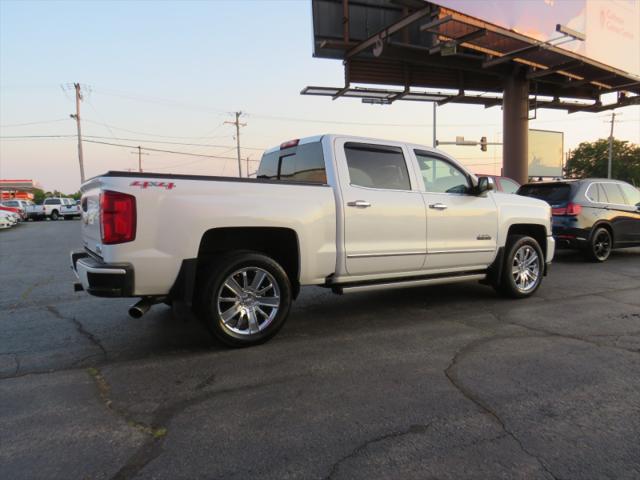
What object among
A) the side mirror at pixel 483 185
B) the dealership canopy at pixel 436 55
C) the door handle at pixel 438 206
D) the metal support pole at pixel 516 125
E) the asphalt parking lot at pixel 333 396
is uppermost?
the dealership canopy at pixel 436 55

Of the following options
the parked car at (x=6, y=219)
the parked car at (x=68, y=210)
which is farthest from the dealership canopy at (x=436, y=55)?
the parked car at (x=68, y=210)

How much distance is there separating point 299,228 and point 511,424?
2.45 metres

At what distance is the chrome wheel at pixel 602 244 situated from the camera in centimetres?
993

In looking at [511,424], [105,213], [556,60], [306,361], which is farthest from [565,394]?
[556,60]

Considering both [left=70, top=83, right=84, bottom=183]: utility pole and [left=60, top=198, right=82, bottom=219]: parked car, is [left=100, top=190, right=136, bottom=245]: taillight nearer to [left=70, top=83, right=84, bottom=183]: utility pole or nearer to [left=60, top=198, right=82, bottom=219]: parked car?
[left=60, top=198, right=82, bottom=219]: parked car

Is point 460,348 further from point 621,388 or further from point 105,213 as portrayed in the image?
point 105,213

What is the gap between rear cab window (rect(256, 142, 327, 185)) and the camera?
16.5ft

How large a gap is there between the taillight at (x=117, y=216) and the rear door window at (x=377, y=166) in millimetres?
2230

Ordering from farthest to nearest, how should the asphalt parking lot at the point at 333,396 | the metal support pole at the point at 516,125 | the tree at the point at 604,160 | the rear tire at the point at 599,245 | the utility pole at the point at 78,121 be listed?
the tree at the point at 604,160 < the utility pole at the point at 78,121 < the metal support pole at the point at 516,125 < the rear tire at the point at 599,245 < the asphalt parking lot at the point at 333,396

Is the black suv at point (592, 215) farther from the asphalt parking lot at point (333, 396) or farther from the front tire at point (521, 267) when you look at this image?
the asphalt parking lot at point (333, 396)

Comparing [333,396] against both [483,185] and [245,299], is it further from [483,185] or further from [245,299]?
[483,185]

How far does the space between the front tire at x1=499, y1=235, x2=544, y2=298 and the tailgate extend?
4928 millimetres

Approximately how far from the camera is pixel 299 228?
450cm

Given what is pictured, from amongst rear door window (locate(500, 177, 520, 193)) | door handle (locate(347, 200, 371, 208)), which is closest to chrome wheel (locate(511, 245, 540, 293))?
door handle (locate(347, 200, 371, 208))
